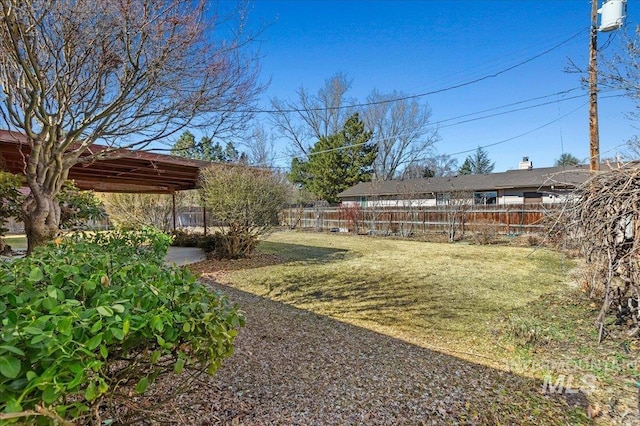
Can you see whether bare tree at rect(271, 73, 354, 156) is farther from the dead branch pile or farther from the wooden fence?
the dead branch pile

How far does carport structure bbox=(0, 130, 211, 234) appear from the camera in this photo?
20.4 ft

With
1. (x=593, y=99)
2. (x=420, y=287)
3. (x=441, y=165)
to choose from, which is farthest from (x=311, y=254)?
(x=441, y=165)

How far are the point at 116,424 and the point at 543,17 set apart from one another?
1354cm

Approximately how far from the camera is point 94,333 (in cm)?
95

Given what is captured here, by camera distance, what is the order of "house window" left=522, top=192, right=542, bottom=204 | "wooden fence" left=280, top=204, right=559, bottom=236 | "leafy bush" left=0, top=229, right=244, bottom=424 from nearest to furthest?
1. "leafy bush" left=0, top=229, right=244, bottom=424
2. "wooden fence" left=280, top=204, right=559, bottom=236
3. "house window" left=522, top=192, right=542, bottom=204

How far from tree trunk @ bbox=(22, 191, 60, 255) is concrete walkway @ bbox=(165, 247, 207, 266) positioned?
4.56m

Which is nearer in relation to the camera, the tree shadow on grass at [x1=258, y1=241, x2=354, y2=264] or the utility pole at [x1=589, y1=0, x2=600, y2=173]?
the utility pole at [x1=589, y1=0, x2=600, y2=173]

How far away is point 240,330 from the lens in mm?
3635

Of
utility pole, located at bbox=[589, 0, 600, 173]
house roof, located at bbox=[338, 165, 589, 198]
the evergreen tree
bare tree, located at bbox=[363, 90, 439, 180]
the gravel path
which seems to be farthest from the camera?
bare tree, located at bbox=[363, 90, 439, 180]

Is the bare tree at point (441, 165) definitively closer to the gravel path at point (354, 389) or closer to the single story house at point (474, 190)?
the single story house at point (474, 190)

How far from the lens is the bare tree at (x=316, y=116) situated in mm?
26062

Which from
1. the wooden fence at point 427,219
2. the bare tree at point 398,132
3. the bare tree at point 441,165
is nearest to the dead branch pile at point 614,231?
the wooden fence at point 427,219

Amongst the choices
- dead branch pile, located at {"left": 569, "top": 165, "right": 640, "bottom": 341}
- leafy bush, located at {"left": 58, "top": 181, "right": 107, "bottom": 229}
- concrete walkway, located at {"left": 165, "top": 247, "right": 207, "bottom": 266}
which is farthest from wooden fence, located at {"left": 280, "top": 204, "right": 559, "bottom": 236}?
dead branch pile, located at {"left": 569, "top": 165, "right": 640, "bottom": 341}

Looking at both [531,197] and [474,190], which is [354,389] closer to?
[531,197]
